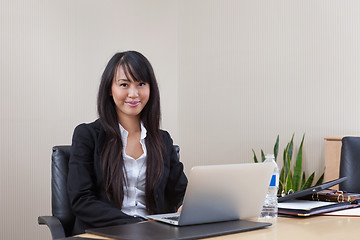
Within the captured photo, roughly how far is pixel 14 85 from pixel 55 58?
1.31 feet

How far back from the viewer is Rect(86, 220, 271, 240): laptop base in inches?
53.6

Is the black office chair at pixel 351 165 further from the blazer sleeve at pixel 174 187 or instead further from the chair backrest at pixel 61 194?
the chair backrest at pixel 61 194

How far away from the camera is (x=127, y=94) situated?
222 centimetres

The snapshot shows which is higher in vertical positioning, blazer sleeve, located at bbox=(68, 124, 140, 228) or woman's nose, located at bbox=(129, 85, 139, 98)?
woman's nose, located at bbox=(129, 85, 139, 98)

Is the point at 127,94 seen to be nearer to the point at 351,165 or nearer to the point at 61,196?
the point at 61,196

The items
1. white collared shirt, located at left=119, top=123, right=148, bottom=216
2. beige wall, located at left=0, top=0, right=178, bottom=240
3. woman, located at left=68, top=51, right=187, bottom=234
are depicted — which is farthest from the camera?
beige wall, located at left=0, top=0, right=178, bottom=240

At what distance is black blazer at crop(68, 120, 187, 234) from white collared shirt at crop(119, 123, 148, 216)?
0.07 meters

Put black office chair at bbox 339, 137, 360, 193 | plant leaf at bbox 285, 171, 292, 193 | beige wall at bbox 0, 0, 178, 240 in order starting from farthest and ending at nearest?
plant leaf at bbox 285, 171, 292, 193
beige wall at bbox 0, 0, 178, 240
black office chair at bbox 339, 137, 360, 193

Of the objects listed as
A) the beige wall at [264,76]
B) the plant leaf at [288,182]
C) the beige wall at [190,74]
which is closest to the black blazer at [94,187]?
the beige wall at [190,74]

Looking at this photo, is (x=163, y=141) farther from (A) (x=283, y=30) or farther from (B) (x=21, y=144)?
(A) (x=283, y=30)

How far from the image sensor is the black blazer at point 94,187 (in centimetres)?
202

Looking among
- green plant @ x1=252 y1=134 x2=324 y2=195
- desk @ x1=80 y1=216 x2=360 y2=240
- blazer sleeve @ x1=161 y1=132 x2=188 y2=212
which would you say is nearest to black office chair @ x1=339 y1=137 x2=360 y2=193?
desk @ x1=80 y1=216 x2=360 y2=240

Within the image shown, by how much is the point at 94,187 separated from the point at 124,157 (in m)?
0.19

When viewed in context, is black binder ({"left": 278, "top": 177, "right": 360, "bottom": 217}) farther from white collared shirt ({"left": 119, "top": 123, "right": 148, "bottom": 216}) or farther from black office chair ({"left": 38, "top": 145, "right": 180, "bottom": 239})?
black office chair ({"left": 38, "top": 145, "right": 180, "bottom": 239})
